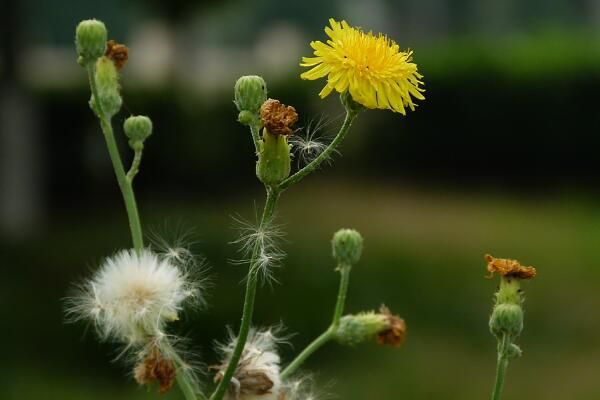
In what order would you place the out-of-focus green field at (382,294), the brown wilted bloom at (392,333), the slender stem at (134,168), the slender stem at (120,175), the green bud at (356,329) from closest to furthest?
1. the slender stem at (120,175)
2. the slender stem at (134,168)
3. the green bud at (356,329)
4. the brown wilted bloom at (392,333)
5. the out-of-focus green field at (382,294)

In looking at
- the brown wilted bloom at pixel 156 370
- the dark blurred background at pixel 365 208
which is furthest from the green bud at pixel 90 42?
the dark blurred background at pixel 365 208

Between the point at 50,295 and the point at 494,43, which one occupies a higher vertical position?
the point at 494,43

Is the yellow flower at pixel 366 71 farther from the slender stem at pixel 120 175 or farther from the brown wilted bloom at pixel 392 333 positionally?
the brown wilted bloom at pixel 392 333

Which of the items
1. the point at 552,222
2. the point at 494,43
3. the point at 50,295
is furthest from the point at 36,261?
the point at 494,43

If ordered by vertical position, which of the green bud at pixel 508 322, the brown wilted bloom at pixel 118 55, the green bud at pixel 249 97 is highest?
the brown wilted bloom at pixel 118 55

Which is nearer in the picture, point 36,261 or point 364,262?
point 36,261

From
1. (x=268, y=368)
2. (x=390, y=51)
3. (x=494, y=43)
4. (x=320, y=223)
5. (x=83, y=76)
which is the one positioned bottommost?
(x=268, y=368)

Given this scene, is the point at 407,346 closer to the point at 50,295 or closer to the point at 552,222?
the point at 50,295

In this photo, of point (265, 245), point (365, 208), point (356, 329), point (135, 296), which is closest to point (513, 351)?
point (356, 329)
